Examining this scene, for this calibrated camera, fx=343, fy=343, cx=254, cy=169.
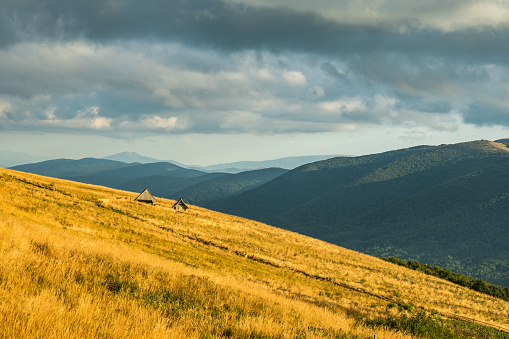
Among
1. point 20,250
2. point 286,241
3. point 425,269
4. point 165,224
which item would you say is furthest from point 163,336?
point 425,269

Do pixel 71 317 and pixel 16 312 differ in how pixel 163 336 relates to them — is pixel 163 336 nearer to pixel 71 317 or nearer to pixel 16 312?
pixel 71 317

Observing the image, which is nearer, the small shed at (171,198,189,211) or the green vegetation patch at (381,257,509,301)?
the green vegetation patch at (381,257,509,301)

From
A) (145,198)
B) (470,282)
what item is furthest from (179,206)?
(470,282)

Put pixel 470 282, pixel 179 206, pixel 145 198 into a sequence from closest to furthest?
pixel 470 282, pixel 145 198, pixel 179 206

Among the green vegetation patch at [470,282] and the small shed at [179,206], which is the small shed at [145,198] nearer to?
the small shed at [179,206]

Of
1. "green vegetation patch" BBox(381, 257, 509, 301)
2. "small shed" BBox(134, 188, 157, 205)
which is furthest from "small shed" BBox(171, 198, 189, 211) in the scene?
"green vegetation patch" BBox(381, 257, 509, 301)

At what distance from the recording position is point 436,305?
3762 centimetres

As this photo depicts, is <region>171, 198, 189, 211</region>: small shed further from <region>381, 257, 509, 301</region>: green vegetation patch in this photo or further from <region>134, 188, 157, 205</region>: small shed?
<region>381, 257, 509, 301</region>: green vegetation patch

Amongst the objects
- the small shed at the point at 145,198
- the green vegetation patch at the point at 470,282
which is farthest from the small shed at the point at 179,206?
the green vegetation patch at the point at 470,282

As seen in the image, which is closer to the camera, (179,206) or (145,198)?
A: (145,198)

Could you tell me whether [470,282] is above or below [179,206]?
below

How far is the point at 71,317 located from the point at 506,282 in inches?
7023

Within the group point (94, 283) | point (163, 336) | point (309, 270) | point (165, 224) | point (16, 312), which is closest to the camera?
point (16, 312)

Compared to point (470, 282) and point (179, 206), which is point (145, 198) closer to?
point (179, 206)
